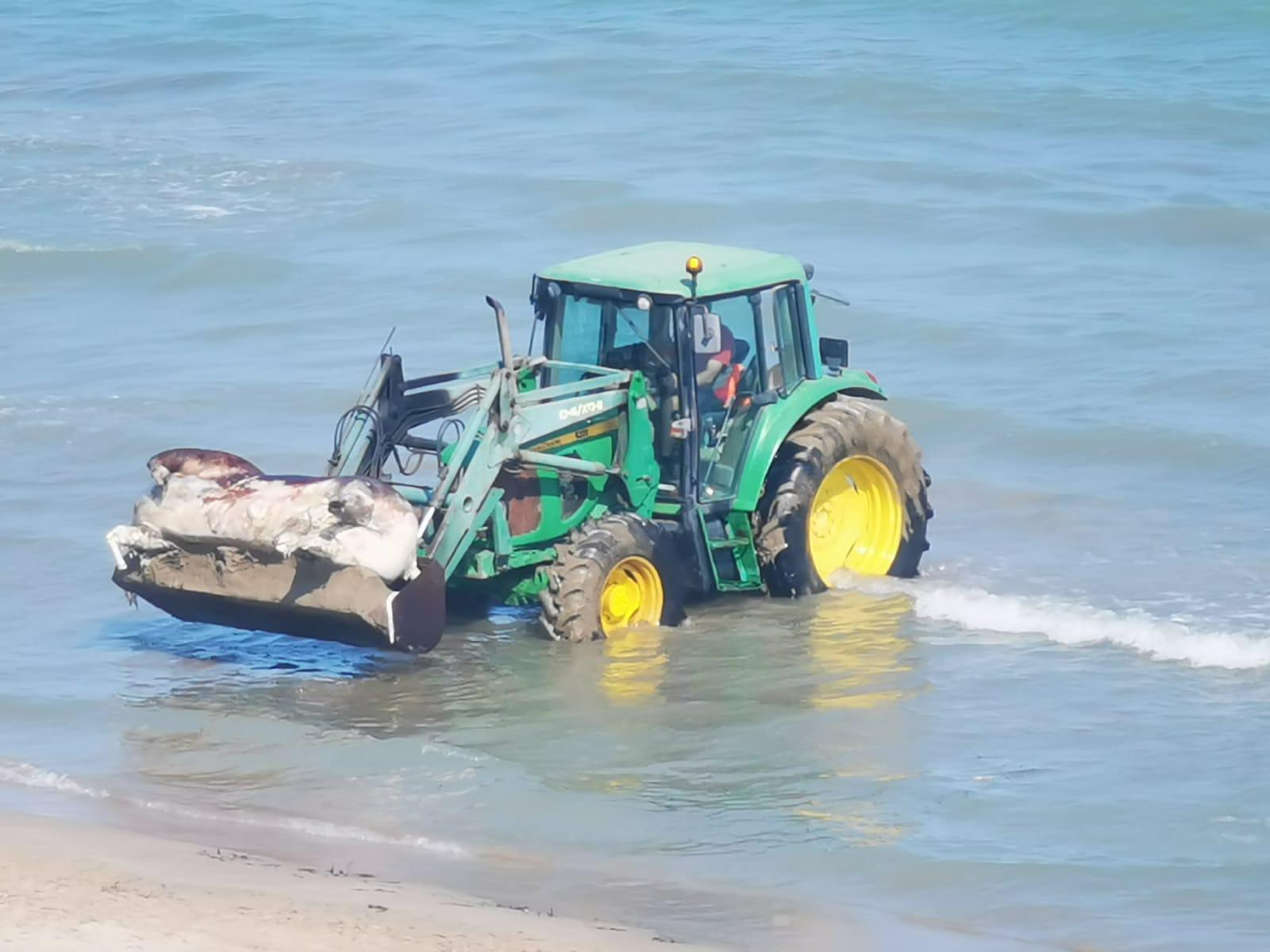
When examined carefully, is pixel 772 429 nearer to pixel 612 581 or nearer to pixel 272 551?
pixel 612 581

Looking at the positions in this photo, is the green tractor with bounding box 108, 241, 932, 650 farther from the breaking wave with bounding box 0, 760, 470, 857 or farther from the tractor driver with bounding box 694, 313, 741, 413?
the breaking wave with bounding box 0, 760, 470, 857

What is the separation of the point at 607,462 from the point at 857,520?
202 centimetres

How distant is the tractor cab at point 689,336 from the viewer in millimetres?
11422

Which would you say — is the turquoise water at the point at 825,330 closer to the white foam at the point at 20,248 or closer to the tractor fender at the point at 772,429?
the white foam at the point at 20,248

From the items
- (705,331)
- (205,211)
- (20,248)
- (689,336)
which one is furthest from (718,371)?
(205,211)

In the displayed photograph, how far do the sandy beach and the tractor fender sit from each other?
13.2 ft

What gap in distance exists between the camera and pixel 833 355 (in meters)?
12.7

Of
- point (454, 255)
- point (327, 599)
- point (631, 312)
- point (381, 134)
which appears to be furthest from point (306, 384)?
point (381, 134)

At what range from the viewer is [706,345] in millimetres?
11570

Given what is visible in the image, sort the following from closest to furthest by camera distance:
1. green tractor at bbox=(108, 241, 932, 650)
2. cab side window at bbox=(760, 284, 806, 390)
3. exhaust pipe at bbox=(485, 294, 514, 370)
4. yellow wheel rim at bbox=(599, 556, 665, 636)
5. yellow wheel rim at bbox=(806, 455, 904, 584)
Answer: green tractor at bbox=(108, 241, 932, 650) → exhaust pipe at bbox=(485, 294, 514, 370) → yellow wheel rim at bbox=(599, 556, 665, 636) → cab side window at bbox=(760, 284, 806, 390) → yellow wheel rim at bbox=(806, 455, 904, 584)

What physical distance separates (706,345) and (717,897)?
405cm

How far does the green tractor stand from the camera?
10422 mm

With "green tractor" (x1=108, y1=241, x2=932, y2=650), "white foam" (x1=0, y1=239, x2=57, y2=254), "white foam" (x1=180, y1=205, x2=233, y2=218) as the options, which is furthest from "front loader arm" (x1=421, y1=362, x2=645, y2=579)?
"white foam" (x1=180, y1=205, x2=233, y2=218)

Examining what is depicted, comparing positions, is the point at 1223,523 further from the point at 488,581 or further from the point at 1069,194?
the point at 1069,194
